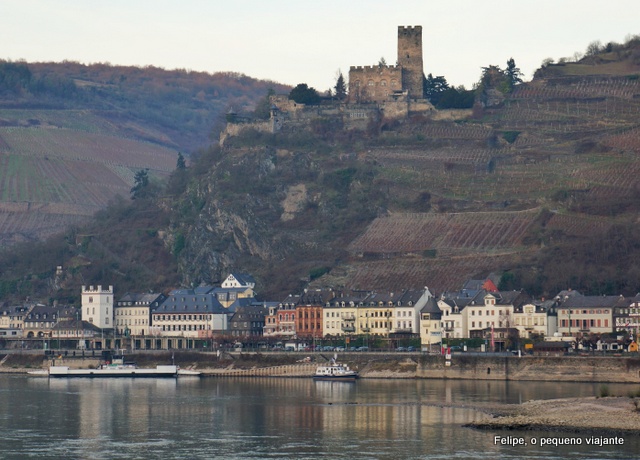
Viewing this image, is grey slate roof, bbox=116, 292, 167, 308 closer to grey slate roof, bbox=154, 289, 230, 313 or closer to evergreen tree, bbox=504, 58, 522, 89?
grey slate roof, bbox=154, 289, 230, 313

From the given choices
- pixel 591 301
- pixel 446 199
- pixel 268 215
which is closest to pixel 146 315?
pixel 268 215

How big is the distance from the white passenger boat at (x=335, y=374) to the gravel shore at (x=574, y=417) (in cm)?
2820

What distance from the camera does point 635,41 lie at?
167250 mm

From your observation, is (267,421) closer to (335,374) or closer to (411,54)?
(335,374)

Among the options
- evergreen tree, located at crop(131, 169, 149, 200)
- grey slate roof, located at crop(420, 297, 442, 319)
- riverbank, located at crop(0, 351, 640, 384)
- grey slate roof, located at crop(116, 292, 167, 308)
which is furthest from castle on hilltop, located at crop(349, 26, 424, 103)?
riverbank, located at crop(0, 351, 640, 384)

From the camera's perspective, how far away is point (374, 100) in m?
156

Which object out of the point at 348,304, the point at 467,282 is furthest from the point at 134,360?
the point at 467,282

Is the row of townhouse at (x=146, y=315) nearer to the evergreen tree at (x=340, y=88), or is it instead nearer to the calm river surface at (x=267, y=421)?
the calm river surface at (x=267, y=421)

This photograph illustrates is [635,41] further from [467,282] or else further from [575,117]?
[467,282]

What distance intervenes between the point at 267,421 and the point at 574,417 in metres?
14.4

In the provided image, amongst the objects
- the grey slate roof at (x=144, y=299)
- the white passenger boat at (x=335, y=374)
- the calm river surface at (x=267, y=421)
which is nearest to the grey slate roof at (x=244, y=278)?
the grey slate roof at (x=144, y=299)

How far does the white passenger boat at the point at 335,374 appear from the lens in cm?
9867

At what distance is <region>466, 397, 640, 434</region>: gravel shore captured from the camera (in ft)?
212

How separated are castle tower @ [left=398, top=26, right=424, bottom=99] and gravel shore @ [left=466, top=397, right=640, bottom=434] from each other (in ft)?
288
